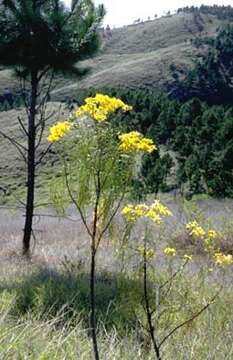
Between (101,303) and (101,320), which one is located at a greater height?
(101,320)

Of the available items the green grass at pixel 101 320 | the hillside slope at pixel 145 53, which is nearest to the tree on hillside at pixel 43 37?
the green grass at pixel 101 320

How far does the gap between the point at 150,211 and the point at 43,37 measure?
7663mm

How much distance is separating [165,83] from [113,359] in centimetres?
9901

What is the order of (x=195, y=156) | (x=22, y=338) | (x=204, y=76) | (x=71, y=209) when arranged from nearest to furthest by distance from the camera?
(x=22, y=338)
(x=71, y=209)
(x=195, y=156)
(x=204, y=76)

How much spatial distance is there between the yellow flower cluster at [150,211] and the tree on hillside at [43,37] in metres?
6.59

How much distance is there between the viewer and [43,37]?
36.1 feet

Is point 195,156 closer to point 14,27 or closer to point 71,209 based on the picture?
point 71,209

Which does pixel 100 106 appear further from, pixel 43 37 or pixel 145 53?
pixel 145 53

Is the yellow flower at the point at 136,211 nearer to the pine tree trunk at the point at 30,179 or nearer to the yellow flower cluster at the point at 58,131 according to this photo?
the yellow flower cluster at the point at 58,131

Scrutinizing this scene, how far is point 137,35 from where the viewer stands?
148625 millimetres

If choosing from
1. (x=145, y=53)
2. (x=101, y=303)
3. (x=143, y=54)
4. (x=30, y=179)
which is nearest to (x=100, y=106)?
(x=101, y=303)

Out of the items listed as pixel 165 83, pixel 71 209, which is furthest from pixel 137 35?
pixel 71 209

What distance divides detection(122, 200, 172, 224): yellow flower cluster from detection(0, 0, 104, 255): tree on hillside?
6.59 meters

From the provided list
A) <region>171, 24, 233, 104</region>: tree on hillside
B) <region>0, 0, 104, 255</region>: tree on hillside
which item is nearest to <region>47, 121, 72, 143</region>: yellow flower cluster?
<region>0, 0, 104, 255</region>: tree on hillside
